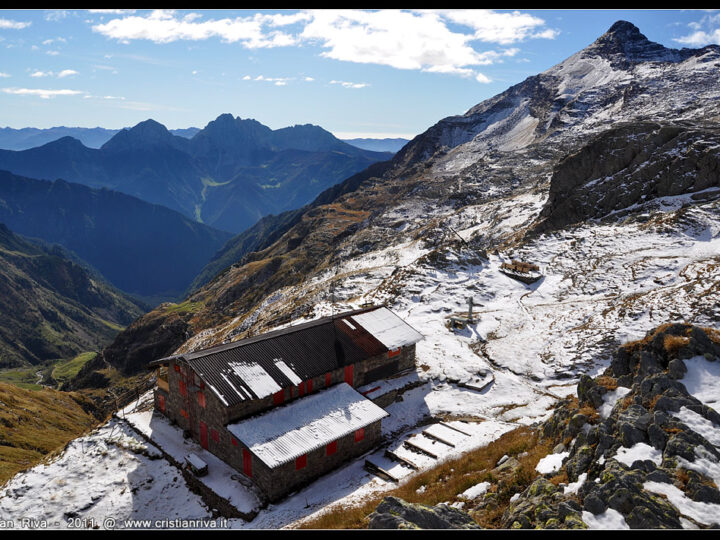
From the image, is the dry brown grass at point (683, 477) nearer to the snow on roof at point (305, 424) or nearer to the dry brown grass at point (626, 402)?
the dry brown grass at point (626, 402)

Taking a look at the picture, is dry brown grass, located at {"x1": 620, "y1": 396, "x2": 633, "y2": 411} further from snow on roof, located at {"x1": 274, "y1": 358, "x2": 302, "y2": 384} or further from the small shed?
snow on roof, located at {"x1": 274, "y1": 358, "x2": 302, "y2": 384}

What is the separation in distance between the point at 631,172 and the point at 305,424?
2725 inches

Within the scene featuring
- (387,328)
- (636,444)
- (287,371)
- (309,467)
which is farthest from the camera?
(387,328)

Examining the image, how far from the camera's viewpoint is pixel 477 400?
33781 mm

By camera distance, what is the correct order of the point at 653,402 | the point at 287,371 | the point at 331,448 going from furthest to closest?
the point at 287,371 < the point at 331,448 < the point at 653,402

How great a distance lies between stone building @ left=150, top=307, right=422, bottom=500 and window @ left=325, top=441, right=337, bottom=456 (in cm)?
6

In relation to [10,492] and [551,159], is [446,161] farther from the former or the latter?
[10,492]

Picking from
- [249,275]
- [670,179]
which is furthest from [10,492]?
[249,275]

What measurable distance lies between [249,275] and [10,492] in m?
128

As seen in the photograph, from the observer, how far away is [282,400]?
29125mm

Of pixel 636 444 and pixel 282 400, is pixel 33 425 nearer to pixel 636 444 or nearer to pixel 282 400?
pixel 282 400

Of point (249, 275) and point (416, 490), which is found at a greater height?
point (416, 490)

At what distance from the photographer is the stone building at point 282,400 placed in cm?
2545

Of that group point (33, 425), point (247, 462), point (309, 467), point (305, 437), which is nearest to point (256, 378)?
point (247, 462)
